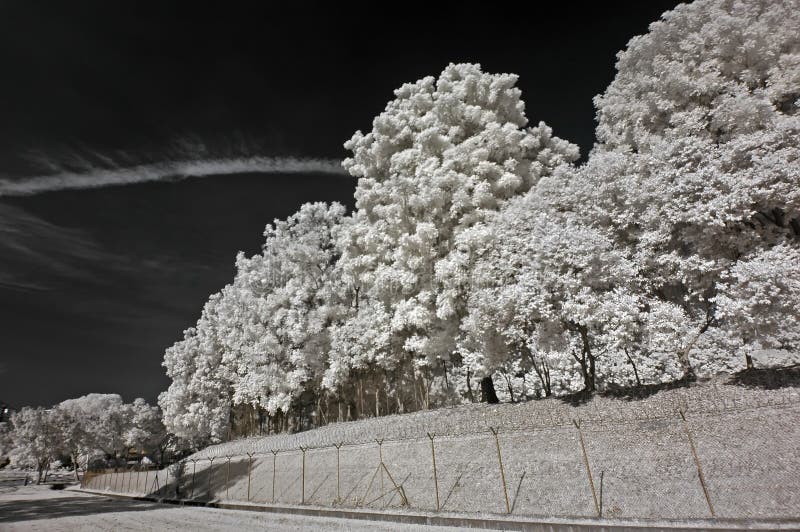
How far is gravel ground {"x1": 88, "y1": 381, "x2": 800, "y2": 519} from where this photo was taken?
36.2 feet

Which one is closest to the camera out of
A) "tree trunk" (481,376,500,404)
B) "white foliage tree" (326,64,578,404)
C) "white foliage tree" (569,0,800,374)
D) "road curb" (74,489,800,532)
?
"road curb" (74,489,800,532)

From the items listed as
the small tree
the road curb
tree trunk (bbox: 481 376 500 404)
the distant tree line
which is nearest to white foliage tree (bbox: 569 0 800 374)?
the road curb

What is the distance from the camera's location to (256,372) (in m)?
36.3

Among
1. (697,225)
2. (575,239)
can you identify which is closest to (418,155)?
(575,239)

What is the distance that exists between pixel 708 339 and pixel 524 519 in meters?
16.8

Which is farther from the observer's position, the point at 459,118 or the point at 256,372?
the point at 256,372

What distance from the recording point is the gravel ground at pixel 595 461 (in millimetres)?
11047

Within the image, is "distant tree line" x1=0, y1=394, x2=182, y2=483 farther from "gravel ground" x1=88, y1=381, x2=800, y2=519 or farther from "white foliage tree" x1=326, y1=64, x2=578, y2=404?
"gravel ground" x1=88, y1=381, x2=800, y2=519

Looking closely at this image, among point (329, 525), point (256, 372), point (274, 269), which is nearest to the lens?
point (329, 525)

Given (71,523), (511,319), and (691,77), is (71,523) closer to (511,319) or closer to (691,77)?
(511,319)

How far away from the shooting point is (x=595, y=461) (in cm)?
1344

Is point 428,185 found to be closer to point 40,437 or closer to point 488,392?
point 488,392

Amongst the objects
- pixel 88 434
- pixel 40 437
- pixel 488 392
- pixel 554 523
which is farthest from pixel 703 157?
pixel 40 437

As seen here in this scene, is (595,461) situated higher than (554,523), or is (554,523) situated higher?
(595,461)
